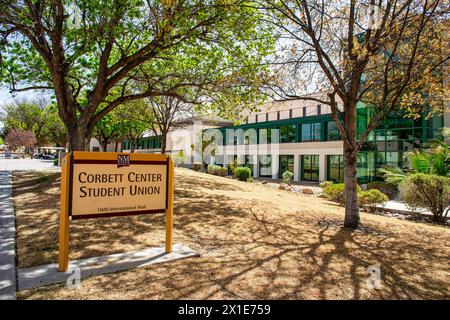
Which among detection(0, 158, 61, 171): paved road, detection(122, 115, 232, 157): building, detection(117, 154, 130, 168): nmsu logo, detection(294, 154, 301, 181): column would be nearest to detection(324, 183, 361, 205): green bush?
detection(117, 154, 130, 168): nmsu logo

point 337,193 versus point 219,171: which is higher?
point 219,171

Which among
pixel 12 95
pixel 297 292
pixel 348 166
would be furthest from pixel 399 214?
pixel 12 95

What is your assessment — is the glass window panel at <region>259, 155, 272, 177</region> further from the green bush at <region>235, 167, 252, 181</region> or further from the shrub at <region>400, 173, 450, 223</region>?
the shrub at <region>400, 173, 450, 223</region>

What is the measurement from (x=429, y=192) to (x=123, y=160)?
1074 cm

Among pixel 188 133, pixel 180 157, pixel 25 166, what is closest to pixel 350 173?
pixel 25 166

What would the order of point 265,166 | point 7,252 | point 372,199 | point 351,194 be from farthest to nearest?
point 265,166
point 372,199
point 351,194
point 7,252

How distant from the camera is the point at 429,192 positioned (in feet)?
35.9

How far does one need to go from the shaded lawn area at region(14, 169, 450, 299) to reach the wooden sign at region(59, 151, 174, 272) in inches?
28.1

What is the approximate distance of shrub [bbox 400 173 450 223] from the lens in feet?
35.2

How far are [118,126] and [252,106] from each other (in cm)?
2096

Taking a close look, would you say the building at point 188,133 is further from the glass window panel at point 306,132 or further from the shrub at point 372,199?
the shrub at point 372,199

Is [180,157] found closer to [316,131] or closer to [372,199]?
[316,131]

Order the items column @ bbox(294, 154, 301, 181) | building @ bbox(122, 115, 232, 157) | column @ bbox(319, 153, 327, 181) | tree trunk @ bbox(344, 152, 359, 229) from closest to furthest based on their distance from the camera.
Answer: tree trunk @ bbox(344, 152, 359, 229)
column @ bbox(319, 153, 327, 181)
column @ bbox(294, 154, 301, 181)
building @ bbox(122, 115, 232, 157)
